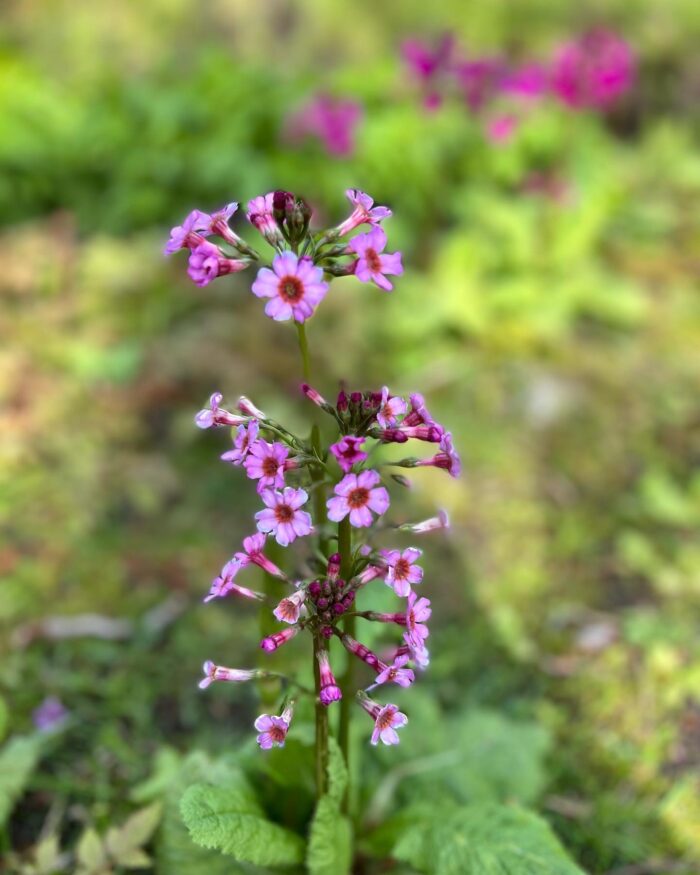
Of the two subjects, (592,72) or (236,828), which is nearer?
(236,828)

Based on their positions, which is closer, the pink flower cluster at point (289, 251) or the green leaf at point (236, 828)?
the pink flower cluster at point (289, 251)

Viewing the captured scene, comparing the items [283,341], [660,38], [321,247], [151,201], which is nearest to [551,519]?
[283,341]

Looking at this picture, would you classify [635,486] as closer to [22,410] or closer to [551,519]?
[551,519]

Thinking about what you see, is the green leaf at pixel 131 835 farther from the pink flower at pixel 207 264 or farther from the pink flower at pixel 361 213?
the pink flower at pixel 361 213

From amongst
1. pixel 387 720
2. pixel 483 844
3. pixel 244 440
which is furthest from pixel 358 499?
pixel 483 844

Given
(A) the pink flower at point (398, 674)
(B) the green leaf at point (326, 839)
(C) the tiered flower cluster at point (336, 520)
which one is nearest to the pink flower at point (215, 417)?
(C) the tiered flower cluster at point (336, 520)

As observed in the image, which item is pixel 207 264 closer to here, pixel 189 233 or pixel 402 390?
pixel 189 233

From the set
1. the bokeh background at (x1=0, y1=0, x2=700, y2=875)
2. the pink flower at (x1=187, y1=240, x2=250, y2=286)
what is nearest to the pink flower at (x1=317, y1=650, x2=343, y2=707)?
the pink flower at (x1=187, y1=240, x2=250, y2=286)
